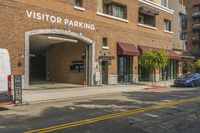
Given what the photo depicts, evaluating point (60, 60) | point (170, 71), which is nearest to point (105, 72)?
point (60, 60)

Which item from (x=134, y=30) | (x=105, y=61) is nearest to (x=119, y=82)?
(x=105, y=61)

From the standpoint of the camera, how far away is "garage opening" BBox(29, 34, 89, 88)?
29594mm

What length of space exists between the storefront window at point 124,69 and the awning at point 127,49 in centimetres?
139

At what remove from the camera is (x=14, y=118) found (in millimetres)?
11227

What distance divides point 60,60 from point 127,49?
711 cm

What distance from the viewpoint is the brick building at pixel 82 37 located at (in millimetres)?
22938

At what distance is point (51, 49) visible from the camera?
34344 millimetres

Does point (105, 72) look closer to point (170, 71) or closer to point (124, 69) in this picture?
point (124, 69)

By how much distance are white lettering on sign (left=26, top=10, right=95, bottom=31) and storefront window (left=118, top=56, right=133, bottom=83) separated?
623 cm

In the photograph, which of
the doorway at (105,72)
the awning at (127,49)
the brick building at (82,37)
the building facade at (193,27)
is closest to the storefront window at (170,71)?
the brick building at (82,37)

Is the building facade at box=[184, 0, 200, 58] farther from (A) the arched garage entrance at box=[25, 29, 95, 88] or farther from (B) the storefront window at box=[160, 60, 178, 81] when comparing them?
(A) the arched garage entrance at box=[25, 29, 95, 88]

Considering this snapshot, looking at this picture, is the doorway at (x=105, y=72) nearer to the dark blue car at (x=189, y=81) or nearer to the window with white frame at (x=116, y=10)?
the window with white frame at (x=116, y=10)

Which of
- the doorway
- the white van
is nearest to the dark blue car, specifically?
the doorway

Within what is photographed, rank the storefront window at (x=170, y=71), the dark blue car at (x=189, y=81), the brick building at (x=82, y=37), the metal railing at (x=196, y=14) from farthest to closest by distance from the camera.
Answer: the metal railing at (x=196, y=14) → the storefront window at (x=170, y=71) → the dark blue car at (x=189, y=81) → the brick building at (x=82, y=37)
